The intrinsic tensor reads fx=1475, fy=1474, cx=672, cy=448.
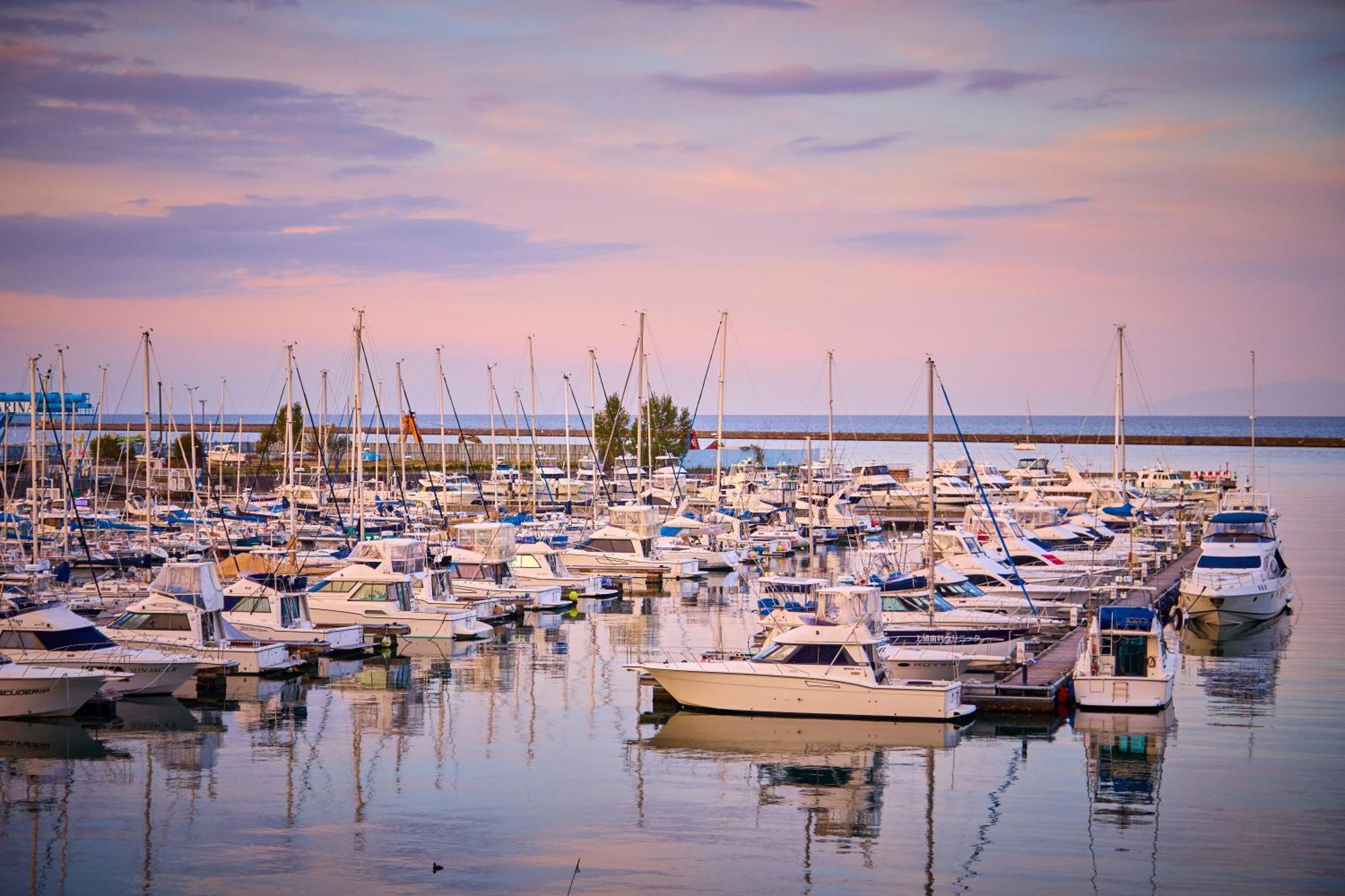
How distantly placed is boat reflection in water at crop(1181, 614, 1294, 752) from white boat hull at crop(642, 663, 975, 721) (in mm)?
6282

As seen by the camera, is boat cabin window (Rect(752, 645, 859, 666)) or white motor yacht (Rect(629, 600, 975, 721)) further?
boat cabin window (Rect(752, 645, 859, 666))

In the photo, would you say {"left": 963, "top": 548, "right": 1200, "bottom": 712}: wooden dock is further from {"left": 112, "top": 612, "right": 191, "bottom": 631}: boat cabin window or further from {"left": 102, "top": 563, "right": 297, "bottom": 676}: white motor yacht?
{"left": 112, "top": 612, "right": 191, "bottom": 631}: boat cabin window

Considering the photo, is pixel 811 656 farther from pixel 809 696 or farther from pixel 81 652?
pixel 81 652

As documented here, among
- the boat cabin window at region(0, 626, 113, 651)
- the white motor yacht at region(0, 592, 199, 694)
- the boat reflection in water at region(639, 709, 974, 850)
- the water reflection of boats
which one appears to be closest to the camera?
the boat reflection in water at region(639, 709, 974, 850)

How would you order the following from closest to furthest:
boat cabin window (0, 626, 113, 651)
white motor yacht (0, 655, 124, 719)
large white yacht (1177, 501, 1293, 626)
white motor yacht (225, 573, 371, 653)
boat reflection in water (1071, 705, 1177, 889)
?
boat reflection in water (1071, 705, 1177, 889), white motor yacht (0, 655, 124, 719), boat cabin window (0, 626, 113, 651), white motor yacht (225, 573, 371, 653), large white yacht (1177, 501, 1293, 626)

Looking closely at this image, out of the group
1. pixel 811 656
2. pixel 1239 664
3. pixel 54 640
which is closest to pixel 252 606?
pixel 54 640

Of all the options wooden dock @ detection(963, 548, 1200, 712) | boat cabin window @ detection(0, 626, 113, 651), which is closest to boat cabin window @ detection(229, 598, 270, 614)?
boat cabin window @ detection(0, 626, 113, 651)

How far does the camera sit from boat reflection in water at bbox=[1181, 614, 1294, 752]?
34.0m

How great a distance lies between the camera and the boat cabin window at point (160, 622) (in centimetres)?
3575

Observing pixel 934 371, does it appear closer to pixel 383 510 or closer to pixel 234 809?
pixel 234 809

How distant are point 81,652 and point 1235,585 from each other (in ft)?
111

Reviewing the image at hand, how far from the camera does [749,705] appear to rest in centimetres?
3166

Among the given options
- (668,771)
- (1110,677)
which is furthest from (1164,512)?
(668,771)

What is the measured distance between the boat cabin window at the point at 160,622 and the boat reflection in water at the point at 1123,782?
20964 mm
